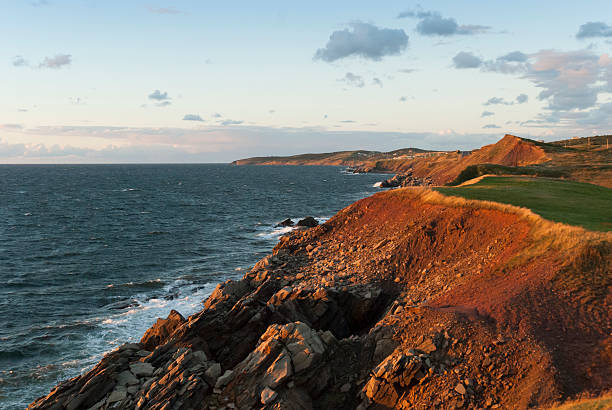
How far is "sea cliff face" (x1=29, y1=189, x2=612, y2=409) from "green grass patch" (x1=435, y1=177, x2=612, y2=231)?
110 inches

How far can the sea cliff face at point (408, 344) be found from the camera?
48.2 feet

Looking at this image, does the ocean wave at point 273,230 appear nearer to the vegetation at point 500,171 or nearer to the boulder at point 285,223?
the boulder at point 285,223

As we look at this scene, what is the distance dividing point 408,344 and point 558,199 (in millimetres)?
22903

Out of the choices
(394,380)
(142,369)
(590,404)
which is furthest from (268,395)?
(590,404)

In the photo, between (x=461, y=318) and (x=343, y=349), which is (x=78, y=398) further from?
(x=461, y=318)

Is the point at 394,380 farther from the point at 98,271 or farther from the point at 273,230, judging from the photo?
the point at 273,230

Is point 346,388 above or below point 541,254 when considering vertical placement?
below

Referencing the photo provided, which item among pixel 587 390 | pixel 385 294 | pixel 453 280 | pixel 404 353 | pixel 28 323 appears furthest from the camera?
pixel 28 323

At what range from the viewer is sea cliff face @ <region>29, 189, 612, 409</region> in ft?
48.2

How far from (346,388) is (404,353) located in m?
2.84

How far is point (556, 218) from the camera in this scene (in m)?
23.7

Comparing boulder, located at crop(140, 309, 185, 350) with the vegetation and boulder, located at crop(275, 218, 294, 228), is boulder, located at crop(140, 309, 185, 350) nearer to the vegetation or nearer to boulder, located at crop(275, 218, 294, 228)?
boulder, located at crop(275, 218, 294, 228)

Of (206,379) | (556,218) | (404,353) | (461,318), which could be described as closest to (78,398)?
(206,379)

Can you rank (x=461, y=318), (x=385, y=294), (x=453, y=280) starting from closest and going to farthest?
1. (x=461, y=318)
2. (x=453, y=280)
3. (x=385, y=294)
